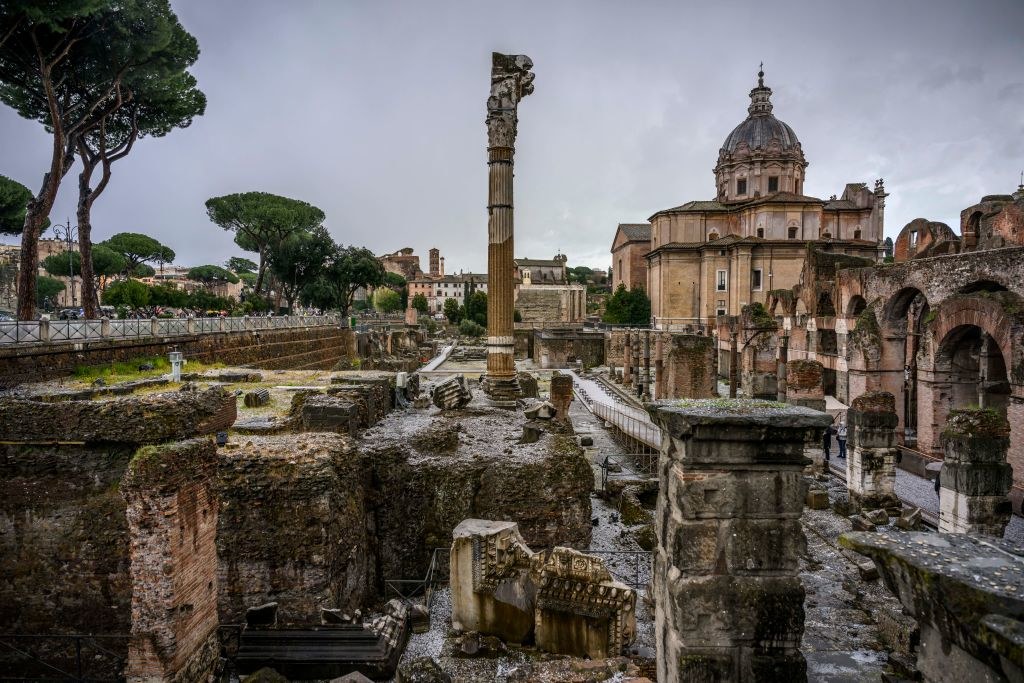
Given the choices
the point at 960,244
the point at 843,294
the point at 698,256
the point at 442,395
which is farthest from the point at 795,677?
the point at 698,256

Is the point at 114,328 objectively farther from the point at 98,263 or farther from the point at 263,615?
the point at 98,263

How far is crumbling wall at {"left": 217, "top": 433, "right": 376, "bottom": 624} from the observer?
6195 mm

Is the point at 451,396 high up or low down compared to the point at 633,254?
down

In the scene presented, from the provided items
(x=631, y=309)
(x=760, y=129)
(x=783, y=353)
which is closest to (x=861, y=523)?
(x=783, y=353)

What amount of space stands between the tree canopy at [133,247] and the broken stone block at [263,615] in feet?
174

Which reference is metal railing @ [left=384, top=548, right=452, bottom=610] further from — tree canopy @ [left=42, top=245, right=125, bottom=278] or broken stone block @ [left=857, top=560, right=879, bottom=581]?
tree canopy @ [left=42, top=245, right=125, bottom=278]

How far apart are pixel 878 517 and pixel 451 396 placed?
762 cm

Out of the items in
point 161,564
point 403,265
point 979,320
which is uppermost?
point 403,265

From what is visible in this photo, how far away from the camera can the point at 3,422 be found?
18.6 feet

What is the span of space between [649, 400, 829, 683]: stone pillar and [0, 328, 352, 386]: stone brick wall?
45.9ft

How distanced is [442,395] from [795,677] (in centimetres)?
863

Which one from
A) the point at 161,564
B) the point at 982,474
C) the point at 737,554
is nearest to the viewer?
the point at 737,554

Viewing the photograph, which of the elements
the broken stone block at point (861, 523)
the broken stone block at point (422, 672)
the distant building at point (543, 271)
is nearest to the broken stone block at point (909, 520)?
the broken stone block at point (861, 523)

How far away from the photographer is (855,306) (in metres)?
17.1
